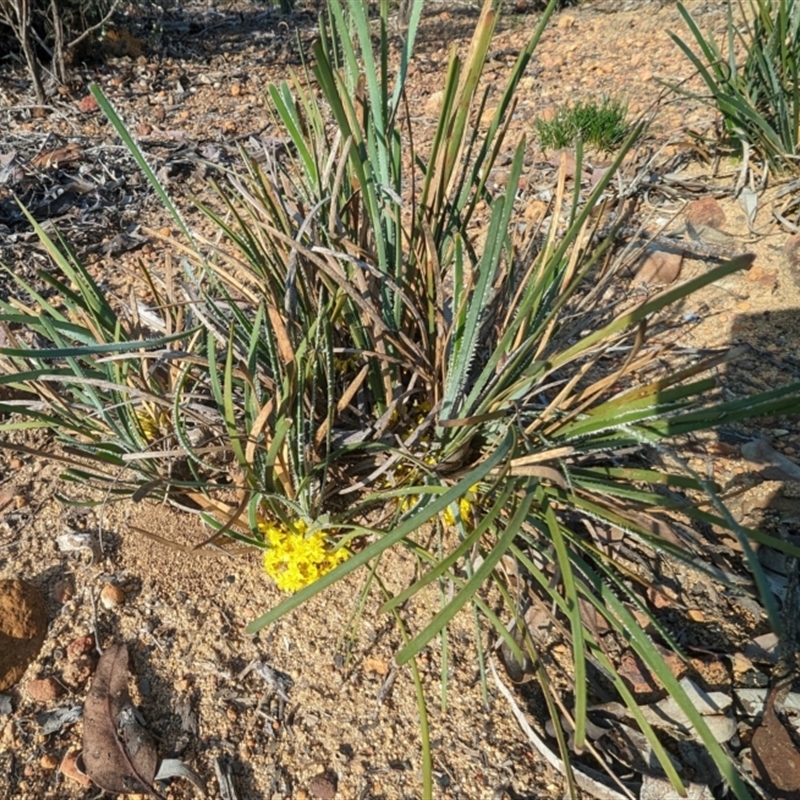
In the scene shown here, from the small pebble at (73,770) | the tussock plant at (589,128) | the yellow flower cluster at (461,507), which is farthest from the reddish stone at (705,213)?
the small pebble at (73,770)

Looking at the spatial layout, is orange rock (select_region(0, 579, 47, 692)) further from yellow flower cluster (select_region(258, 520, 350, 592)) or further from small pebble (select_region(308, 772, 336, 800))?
small pebble (select_region(308, 772, 336, 800))

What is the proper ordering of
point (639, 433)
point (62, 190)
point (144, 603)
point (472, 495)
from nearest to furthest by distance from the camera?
point (639, 433) → point (472, 495) → point (144, 603) → point (62, 190)

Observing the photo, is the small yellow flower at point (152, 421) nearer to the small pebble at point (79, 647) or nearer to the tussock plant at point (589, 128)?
the small pebble at point (79, 647)

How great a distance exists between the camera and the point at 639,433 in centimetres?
85

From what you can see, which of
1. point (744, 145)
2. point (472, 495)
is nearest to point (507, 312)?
point (472, 495)

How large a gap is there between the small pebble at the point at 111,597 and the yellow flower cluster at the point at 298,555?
0.86 ft

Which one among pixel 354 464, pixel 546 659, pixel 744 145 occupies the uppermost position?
pixel 744 145

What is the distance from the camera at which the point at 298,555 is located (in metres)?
1.05

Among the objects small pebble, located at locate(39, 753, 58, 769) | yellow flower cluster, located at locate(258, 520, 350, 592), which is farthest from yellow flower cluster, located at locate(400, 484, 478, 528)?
small pebble, located at locate(39, 753, 58, 769)

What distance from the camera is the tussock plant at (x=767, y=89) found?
6.25ft

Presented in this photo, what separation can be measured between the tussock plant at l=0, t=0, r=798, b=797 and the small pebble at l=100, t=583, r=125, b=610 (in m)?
0.17

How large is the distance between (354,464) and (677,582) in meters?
0.58

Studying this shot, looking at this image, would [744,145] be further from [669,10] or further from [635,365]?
[669,10]

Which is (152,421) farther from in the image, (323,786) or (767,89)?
(767,89)
